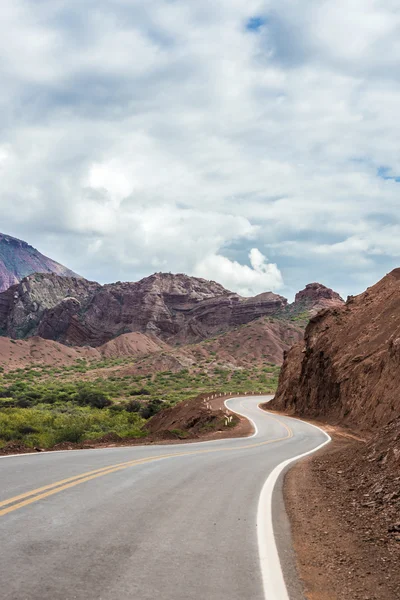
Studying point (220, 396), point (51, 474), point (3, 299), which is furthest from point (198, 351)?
point (51, 474)

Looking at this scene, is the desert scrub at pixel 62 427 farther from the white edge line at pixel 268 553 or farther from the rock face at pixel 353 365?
the rock face at pixel 353 365

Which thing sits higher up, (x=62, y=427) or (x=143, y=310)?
(x=143, y=310)

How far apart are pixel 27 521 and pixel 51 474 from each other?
3.99 meters

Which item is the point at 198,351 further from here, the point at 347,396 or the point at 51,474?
the point at 51,474

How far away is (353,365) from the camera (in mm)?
36688

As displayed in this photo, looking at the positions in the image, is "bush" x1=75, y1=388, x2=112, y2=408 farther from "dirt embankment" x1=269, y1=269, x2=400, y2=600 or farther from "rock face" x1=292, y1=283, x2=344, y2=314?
"rock face" x1=292, y1=283, x2=344, y2=314

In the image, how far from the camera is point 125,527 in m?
6.51

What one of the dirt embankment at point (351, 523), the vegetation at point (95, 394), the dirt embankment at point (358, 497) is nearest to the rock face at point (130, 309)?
the vegetation at point (95, 394)

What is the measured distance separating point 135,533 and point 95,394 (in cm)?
5261

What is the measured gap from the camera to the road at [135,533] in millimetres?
4586

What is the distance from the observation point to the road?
459cm

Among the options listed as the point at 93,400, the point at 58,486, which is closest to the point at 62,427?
the point at 58,486

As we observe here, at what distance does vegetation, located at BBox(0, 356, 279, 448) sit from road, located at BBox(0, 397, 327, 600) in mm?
10623

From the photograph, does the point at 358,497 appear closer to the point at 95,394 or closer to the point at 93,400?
the point at 93,400
